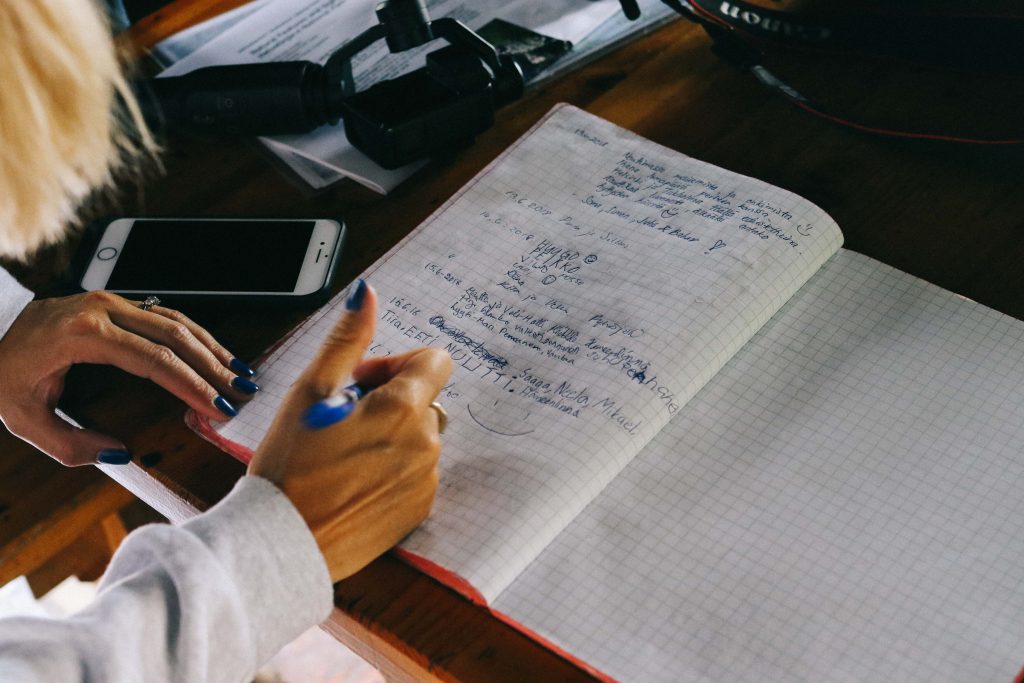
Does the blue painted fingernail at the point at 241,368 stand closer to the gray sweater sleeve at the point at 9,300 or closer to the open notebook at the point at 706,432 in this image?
the open notebook at the point at 706,432

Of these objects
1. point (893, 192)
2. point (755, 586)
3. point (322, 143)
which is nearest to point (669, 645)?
point (755, 586)

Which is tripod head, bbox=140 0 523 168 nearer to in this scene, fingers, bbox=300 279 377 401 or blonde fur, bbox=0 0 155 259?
blonde fur, bbox=0 0 155 259

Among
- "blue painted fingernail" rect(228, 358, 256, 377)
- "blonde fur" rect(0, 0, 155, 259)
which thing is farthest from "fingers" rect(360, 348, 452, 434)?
"blonde fur" rect(0, 0, 155, 259)

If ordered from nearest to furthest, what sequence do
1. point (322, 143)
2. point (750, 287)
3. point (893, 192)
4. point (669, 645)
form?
point (669, 645)
point (750, 287)
point (893, 192)
point (322, 143)

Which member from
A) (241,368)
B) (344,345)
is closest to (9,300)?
(241,368)

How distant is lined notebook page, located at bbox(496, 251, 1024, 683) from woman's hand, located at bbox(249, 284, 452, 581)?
81 mm

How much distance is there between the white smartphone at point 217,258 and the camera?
675 millimetres

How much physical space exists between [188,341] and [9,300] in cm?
15

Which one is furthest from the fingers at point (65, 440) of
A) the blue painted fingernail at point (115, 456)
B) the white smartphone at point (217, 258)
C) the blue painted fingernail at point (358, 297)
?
the blue painted fingernail at point (358, 297)

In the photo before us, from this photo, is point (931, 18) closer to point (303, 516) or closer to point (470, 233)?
point (470, 233)

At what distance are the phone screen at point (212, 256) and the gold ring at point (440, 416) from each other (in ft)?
0.59

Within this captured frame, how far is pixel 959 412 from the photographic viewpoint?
0.55 metres

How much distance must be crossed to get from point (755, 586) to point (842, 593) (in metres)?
0.04

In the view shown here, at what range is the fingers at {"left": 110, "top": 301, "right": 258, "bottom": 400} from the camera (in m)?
0.61
